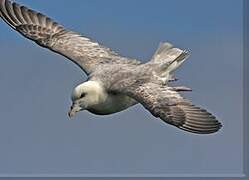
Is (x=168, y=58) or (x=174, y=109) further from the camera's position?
(x=168, y=58)

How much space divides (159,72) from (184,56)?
3.43 feet

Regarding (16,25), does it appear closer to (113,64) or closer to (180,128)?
(113,64)

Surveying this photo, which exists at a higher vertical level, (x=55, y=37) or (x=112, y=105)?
(x=55, y=37)

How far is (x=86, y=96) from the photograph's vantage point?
12.3 metres

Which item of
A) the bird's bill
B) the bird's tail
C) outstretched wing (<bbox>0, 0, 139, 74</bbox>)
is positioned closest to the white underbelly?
the bird's bill

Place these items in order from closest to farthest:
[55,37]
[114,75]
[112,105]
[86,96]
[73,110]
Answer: [73,110]
[86,96]
[112,105]
[114,75]
[55,37]

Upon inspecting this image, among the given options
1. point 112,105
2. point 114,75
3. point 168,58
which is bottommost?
point 112,105

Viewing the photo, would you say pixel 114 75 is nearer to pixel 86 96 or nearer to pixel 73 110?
pixel 86 96

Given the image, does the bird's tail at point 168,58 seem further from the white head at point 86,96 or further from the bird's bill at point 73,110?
the bird's bill at point 73,110

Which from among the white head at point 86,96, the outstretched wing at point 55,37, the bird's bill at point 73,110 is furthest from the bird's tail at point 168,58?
the bird's bill at point 73,110

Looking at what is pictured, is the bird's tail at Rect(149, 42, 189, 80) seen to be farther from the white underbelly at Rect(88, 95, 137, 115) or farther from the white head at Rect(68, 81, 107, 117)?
the white head at Rect(68, 81, 107, 117)

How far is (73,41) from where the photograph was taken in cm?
1466

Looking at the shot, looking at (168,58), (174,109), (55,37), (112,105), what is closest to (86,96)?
(112,105)

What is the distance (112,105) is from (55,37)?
268 centimetres
